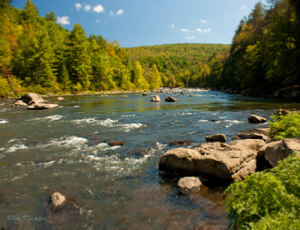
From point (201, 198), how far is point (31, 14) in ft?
281

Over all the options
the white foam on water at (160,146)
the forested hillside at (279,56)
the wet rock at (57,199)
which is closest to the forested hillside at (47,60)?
the white foam on water at (160,146)

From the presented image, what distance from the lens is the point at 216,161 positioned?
16.5ft

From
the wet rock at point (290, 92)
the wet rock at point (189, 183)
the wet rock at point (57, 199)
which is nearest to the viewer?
the wet rock at point (57, 199)

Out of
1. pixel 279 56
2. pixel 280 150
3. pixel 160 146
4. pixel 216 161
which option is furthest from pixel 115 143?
pixel 279 56

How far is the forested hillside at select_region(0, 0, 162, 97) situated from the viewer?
35103mm

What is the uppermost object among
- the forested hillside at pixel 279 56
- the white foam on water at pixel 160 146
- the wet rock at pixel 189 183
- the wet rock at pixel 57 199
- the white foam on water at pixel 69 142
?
Answer: the forested hillside at pixel 279 56

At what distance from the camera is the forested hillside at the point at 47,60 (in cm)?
3510

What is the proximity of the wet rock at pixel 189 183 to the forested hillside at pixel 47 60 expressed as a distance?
24.3 metres

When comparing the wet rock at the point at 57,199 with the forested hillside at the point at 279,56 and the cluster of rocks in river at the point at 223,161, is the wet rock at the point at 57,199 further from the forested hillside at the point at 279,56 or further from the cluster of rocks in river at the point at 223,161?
the forested hillside at the point at 279,56

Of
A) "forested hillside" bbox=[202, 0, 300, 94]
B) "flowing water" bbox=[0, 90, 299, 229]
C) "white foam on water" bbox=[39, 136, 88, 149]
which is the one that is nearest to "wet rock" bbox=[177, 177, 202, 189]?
"flowing water" bbox=[0, 90, 299, 229]

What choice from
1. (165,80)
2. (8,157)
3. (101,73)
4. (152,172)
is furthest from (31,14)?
(165,80)

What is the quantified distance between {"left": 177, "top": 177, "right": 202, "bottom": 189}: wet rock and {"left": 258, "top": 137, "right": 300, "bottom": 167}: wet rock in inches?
84.4

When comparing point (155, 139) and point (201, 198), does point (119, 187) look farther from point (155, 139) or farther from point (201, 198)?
point (155, 139)

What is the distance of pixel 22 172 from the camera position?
5578 millimetres
